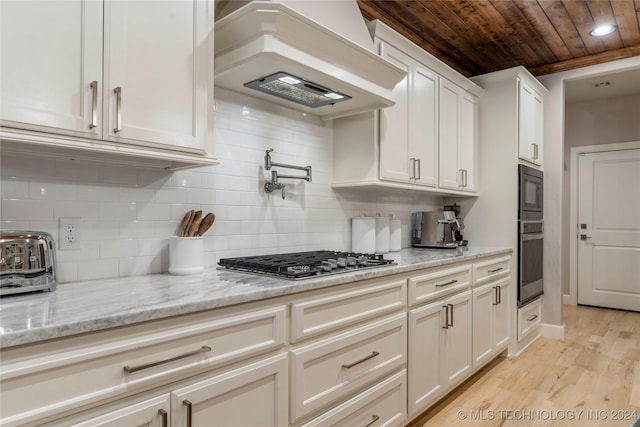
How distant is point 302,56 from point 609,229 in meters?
5.07

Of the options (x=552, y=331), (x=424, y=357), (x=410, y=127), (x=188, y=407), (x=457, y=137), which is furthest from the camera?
(x=552, y=331)

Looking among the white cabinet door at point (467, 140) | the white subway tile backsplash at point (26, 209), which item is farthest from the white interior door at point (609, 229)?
the white subway tile backsplash at point (26, 209)

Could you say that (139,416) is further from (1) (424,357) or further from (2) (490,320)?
(2) (490,320)

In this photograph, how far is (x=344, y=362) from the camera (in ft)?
5.98

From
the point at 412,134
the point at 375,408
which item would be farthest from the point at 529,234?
the point at 375,408

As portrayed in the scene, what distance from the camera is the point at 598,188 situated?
17.3 feet

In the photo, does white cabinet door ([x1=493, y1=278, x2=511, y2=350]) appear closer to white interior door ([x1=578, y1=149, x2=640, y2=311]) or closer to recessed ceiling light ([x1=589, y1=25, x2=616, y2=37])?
recessed ceiling light ([x1=589, y1=25, x2=616, y2=37])

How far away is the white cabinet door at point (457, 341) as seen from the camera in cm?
256

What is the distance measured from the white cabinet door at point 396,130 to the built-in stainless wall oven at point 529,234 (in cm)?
139

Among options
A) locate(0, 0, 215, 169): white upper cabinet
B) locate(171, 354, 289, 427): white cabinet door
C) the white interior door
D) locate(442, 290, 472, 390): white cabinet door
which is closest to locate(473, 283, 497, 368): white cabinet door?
locate(442, 290, 472, 390): white cabinet door

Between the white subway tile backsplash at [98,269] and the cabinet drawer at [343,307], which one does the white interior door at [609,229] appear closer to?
the cabinet drawer at [343,307]

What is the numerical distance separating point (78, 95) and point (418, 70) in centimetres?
230

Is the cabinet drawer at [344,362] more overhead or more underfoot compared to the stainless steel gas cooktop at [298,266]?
more underfoot

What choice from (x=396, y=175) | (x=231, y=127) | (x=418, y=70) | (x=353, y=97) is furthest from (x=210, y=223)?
(x=418, y=70)
